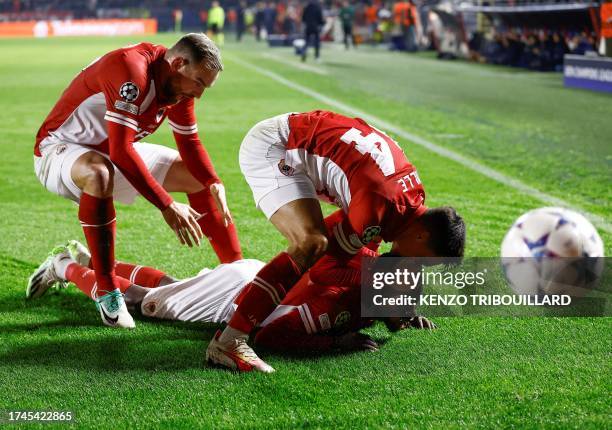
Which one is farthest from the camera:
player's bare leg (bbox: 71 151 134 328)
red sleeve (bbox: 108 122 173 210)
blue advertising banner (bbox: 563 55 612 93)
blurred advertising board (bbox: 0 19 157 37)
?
blurred advertising board (bbox: 0 19 157 37)

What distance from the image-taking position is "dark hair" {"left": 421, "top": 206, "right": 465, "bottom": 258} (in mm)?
3404

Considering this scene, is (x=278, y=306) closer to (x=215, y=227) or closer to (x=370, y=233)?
(x=370, y=233)

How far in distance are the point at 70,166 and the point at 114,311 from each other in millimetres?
699

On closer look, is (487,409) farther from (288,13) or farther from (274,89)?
(288,13)

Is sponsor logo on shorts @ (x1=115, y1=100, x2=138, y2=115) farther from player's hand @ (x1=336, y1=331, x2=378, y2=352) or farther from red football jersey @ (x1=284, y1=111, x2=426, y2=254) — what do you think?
player's hand @ (x1=336, y1=331, x2=378, y2=352)

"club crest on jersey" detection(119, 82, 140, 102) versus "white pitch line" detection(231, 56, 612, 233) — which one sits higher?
"club crest on jersey" detection(119, 82, 140, 102)

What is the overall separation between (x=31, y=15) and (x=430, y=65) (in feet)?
128

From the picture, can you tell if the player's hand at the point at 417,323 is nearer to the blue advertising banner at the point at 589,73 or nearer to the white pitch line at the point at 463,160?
the white pitch line at the point at 463,160

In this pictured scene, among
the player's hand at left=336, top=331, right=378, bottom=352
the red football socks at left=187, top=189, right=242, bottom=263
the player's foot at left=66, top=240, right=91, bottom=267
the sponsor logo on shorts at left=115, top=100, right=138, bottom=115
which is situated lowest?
the player's hand at left=336, top=331, right=378, bottom=352

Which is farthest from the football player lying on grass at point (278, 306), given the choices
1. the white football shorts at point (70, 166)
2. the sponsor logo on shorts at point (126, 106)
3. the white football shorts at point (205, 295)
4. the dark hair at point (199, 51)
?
the dark hair at point (199, 51)

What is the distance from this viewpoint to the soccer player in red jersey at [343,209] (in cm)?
338

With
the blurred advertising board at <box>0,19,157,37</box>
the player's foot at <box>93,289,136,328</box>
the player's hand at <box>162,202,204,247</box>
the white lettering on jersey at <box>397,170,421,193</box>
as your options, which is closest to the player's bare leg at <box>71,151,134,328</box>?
the player's foot at <box>93,289,136,328</box>

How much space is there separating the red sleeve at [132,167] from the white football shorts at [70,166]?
1.21 ft

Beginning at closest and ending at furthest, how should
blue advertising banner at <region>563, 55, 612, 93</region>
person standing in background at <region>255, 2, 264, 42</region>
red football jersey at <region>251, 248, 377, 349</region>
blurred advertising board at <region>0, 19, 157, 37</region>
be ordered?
red football jersey at <region>251, 248, 377, 349</region> < blue advertising banner at <region>563, 55, 612, 93</region> < person standing in background at <region>255, 2, 264, 42</region> < blurred advertising board at <region>0, 19, 157, 37</region>
